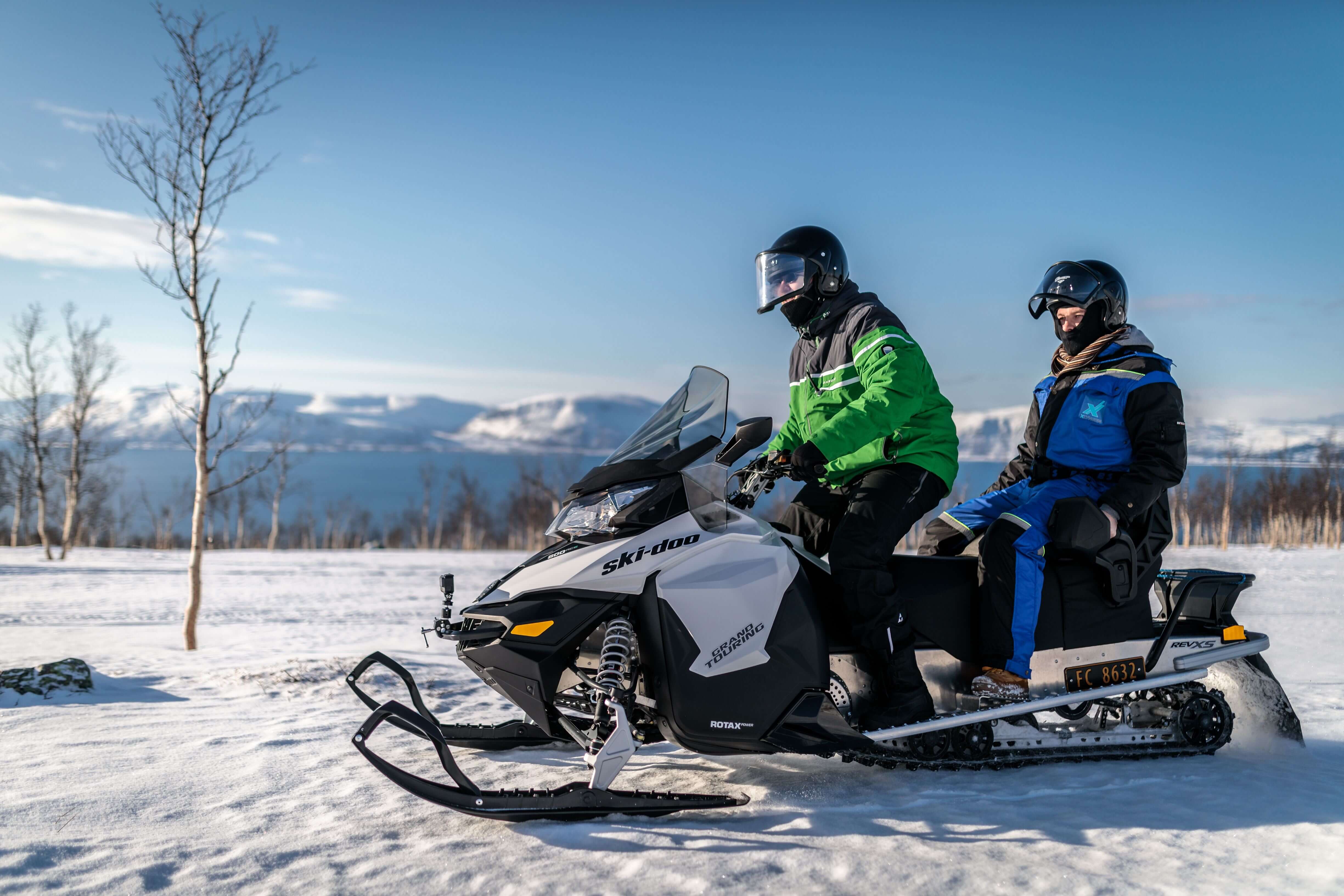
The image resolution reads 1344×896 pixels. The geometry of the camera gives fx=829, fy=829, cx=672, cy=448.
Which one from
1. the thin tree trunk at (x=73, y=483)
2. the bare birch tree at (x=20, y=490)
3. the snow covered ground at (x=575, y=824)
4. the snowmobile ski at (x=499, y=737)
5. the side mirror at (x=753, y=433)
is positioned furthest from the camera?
the bare birch tree at (x=20, y=490)

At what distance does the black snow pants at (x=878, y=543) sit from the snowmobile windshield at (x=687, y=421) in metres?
0.68

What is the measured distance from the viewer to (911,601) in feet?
11.9

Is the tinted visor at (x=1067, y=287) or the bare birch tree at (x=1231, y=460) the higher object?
the bare birch tree at (x=1231, y=460)

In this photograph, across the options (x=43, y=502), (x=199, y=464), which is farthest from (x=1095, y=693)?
(x=43, y=502)

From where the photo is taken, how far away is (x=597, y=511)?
3131 millimetres

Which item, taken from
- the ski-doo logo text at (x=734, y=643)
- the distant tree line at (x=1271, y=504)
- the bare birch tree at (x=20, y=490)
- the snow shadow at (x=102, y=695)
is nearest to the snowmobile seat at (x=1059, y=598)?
the ski-doo logo text at (x=734, y=643)

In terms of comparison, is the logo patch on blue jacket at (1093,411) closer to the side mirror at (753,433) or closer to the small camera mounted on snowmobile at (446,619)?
Answer: the side mirror at (753,433)

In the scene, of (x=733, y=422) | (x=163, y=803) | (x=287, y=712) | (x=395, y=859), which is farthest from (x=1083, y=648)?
(x=287, y=712)

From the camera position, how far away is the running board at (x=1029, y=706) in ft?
11.1

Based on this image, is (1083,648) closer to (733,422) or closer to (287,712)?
(733,422)

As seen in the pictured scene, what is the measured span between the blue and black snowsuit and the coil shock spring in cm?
169

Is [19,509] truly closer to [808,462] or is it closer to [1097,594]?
[808,462]

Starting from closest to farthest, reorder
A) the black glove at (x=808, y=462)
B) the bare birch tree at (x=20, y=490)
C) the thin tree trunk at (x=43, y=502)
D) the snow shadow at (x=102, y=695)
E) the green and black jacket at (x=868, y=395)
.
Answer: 1. the black glove at (x=808, y=462)
2. the green and black jacket at (x=868, y=395)
3. the snow shadow at (x=102, y=695)
4. the thin tree trunk at (x=43, y=502)
5. the bare birch tree at (x=20, y=490)

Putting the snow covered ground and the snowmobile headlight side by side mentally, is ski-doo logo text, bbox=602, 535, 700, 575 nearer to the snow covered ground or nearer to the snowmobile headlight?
the snowmobile headlight
